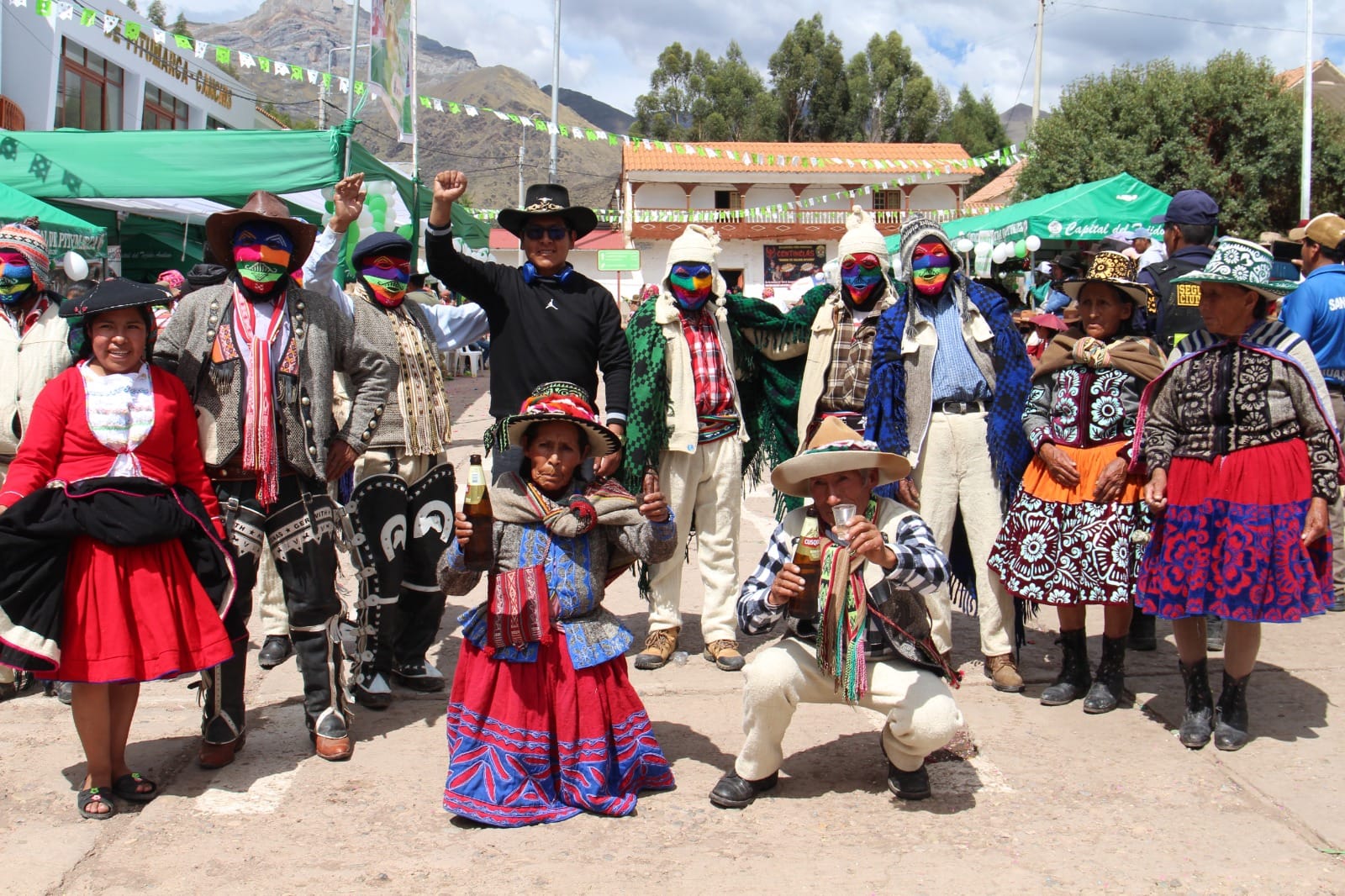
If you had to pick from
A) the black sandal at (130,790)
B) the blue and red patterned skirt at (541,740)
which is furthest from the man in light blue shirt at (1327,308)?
the black sandal at (130,790)

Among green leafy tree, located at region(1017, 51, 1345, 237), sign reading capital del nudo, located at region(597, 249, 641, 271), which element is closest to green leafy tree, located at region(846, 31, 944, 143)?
green leafy tree, located at region(1017, 51, 1345, 237)

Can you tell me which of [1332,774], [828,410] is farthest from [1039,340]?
[1332,774]

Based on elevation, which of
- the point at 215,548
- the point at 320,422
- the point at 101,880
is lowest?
the point at 101,880

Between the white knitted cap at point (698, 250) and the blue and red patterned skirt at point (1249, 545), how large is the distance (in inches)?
93.2

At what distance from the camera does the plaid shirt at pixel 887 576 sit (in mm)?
3611

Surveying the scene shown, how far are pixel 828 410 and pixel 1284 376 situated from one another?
203cm

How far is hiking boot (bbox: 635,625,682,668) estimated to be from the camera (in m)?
5.45

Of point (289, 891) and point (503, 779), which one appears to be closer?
point (289, 891)

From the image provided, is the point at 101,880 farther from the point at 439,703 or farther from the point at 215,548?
the point at 439,703

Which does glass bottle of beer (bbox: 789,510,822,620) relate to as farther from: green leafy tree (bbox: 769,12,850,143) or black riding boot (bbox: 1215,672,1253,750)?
green leafy tree (bbox: 769,12,850,143)

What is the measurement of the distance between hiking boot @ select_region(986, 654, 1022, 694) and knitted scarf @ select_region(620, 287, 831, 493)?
60.7 inches

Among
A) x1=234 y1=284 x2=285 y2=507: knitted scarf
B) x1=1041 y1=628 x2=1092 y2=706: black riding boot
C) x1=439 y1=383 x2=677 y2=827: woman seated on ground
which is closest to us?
x1=439 y1=383 x2=677 y2=827: woman seated on ground

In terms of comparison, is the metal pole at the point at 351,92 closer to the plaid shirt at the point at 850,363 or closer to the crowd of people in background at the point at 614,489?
the crowd of people in background at the point at 614,489

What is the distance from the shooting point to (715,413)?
560cm
